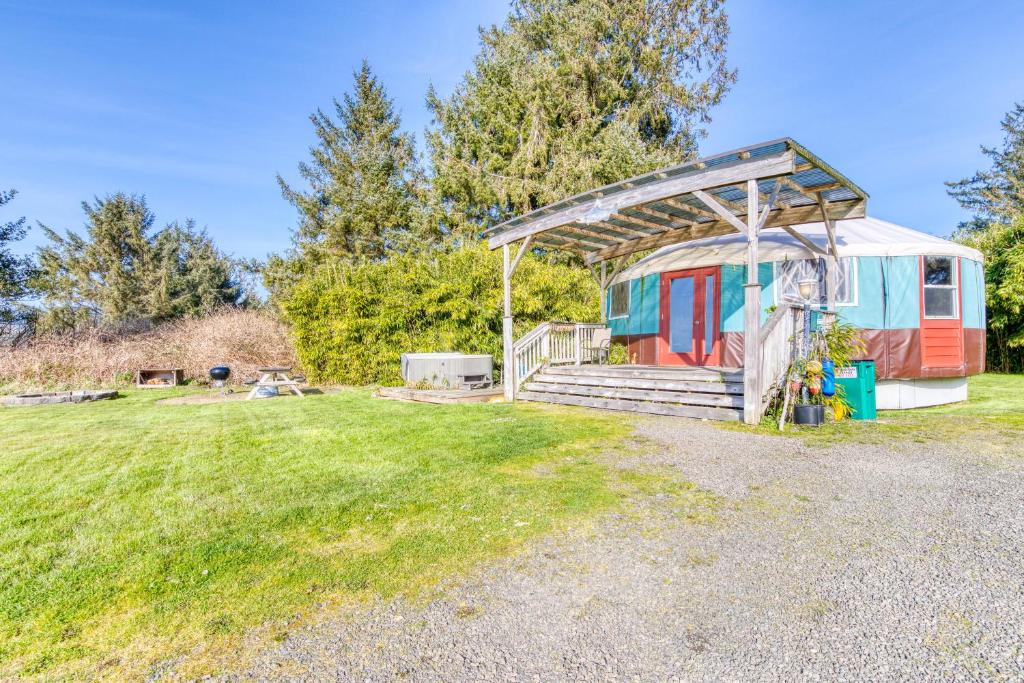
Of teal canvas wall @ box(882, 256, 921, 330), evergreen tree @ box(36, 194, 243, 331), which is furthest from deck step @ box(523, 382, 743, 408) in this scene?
evergreen tree @ box(36, 194, 243, 331)

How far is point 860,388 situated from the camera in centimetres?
586

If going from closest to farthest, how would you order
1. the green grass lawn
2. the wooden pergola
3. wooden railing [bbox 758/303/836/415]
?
the green grass lawn
the wooden pergola
wooden railing [bbox 758/303/836/415]

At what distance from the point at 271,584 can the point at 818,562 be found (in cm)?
247

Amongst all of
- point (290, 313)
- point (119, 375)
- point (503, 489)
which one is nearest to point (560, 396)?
point (503, 489)

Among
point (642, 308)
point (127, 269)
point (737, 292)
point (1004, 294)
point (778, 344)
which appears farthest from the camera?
point (127, 269)

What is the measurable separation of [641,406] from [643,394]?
293mm

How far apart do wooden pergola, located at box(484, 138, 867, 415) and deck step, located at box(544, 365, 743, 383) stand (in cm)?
95

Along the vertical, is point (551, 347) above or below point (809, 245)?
below

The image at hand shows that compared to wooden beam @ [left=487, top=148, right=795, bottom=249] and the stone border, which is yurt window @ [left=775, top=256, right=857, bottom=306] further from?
the stone border

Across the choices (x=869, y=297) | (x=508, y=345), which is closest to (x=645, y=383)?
(x=508, y=345)

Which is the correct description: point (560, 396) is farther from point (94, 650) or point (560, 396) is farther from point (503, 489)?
point (94, 650)

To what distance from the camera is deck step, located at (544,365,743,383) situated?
6.71m

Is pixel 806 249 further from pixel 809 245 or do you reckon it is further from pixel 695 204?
pixel 695 204

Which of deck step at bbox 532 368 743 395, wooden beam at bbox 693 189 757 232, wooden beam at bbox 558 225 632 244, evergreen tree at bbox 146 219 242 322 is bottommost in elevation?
deck step at bbox 532 368 743 395
